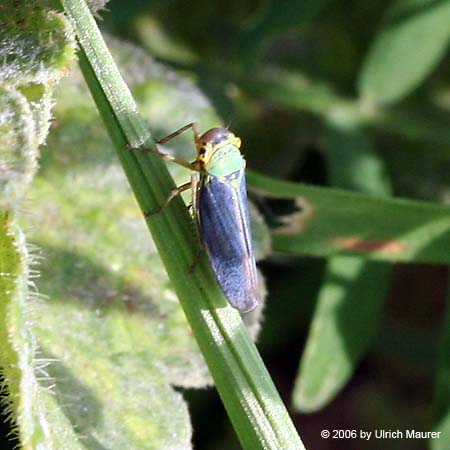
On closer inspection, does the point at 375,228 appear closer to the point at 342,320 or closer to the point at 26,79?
the point at 342,320

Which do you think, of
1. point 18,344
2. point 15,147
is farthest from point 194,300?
point 15,147

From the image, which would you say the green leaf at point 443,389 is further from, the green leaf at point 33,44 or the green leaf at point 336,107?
the green leaf at point 33,44

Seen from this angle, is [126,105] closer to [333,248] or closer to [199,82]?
[333,248]

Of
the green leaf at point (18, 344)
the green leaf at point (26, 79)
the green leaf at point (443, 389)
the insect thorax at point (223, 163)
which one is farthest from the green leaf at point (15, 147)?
the green leaf at point (443, 389)

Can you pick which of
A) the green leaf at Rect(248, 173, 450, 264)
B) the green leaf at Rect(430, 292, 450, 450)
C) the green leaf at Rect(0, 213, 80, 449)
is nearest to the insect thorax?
the green leaf at Rect(248, 173, 450, 264)

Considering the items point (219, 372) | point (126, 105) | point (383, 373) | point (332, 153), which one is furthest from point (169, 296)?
point (383, 373)
